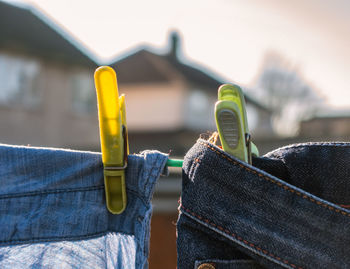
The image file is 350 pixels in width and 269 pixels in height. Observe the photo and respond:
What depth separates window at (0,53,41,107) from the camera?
9156 mm

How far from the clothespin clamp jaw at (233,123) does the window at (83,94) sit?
35.0 feet

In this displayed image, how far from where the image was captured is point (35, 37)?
1009 cm

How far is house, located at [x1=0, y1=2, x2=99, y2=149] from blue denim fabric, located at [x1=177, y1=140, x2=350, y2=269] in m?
8.75

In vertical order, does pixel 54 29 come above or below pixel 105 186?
above

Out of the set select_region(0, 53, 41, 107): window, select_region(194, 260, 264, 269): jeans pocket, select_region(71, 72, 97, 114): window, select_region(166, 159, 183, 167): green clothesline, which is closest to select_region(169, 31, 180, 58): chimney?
select_region(71, 72, 97, 114): window

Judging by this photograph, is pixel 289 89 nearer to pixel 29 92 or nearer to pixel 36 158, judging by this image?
pixel 29 92

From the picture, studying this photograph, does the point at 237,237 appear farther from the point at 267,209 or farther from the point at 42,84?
the point at 42,84

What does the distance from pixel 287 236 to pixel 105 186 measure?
0.33 m

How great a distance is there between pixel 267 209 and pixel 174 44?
1692 cm

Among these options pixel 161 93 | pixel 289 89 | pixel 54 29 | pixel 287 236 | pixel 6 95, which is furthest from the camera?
pixel 289 89

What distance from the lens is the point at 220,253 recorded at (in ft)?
2.28

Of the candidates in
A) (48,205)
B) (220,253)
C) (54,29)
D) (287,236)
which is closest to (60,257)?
(48,205)

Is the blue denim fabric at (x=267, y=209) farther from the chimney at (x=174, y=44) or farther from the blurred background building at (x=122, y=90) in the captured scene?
the chimney at (x=174, y=44)

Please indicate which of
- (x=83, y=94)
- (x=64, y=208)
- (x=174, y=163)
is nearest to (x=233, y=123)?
(x=174, y=163)
